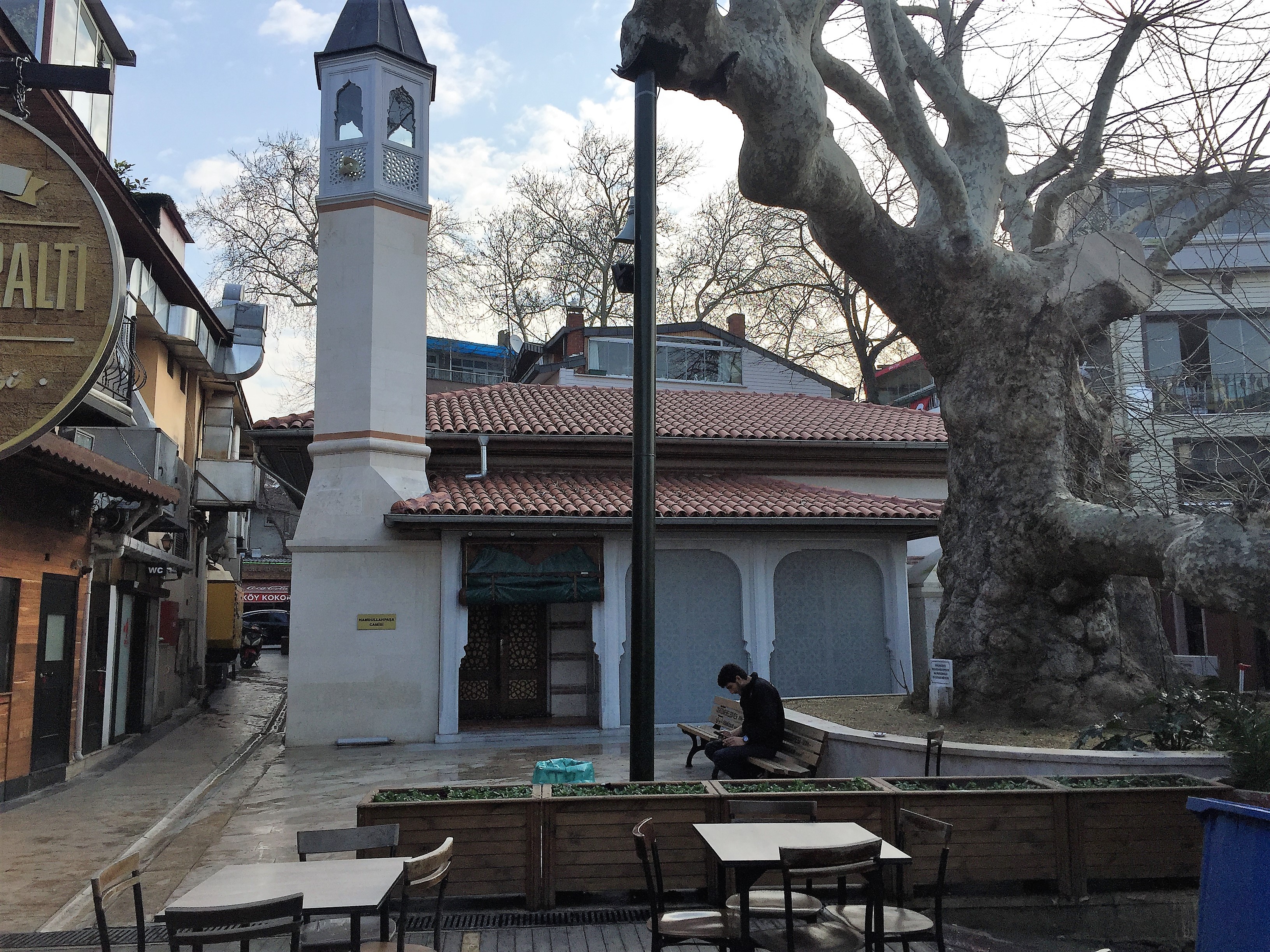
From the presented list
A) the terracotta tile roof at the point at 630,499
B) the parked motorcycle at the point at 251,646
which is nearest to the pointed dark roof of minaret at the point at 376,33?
the terracotta tile roof at the point at 630,499

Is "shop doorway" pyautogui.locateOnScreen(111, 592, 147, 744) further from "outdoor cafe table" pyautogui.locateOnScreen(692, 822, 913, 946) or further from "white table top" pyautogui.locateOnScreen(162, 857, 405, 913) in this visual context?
"outdoor cafe table" pyautogui.locateOnScreen(692, 822, 913, 946)

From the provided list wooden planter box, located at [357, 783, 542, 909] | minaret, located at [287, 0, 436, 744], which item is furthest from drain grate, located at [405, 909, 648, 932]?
minaret, located at [287, 0, 436, 744]

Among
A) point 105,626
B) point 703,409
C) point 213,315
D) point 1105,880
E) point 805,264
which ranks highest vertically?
point 805,264

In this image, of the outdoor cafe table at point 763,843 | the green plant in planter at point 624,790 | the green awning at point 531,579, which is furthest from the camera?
the green awning at point 531,579

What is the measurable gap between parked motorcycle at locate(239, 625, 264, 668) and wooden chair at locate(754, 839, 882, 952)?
88.0 ft

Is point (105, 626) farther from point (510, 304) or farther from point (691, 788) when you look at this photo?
point (510, 304)

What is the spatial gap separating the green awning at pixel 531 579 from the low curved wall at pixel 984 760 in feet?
17.6

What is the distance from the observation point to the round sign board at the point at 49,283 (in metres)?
4.28

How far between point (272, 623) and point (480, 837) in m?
36.5

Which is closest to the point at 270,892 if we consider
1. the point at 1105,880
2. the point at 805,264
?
the point at 1105,880

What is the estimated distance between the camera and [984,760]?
24.8 ft

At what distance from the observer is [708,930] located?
4516 mm

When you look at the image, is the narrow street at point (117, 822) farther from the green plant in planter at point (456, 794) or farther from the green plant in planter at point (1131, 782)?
the green plant in planter at point (1131, 782)

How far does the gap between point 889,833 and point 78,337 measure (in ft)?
16.6
